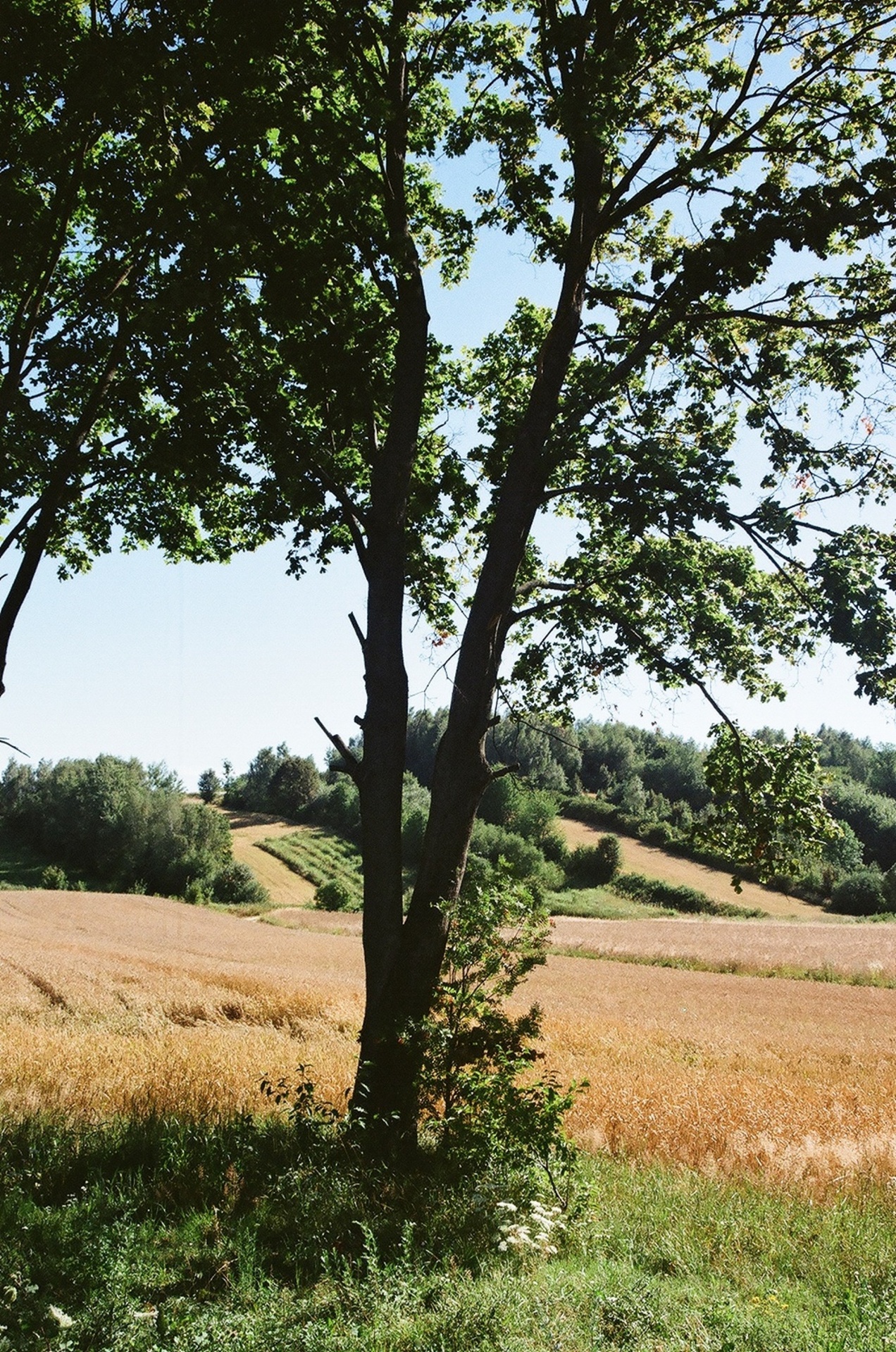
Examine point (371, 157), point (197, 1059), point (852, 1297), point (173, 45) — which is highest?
point (371, 157)

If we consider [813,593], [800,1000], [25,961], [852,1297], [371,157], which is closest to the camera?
[852,1297]

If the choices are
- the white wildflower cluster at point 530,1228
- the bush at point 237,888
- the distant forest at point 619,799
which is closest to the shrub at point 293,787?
the distant forest at point 619,799

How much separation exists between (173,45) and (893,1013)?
91.4 feet

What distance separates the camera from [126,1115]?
7.89 m

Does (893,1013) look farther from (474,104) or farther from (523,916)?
(474,104)

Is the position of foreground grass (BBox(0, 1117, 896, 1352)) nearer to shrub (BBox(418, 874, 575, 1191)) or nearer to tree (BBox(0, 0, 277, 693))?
shrub (BBox(418, 874, 575, 1191))

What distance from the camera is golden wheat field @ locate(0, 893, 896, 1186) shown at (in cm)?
857

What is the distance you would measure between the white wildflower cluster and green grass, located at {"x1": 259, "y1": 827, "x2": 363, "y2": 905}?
68738 millimetres

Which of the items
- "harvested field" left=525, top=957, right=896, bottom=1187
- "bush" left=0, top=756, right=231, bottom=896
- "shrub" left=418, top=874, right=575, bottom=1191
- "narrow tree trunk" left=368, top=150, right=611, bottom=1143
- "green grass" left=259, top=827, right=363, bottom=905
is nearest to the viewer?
"shrub" left=418, top=874, right=575, bottom=1191

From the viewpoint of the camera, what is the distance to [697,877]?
244 feet

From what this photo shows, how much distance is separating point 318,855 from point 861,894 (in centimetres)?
4962

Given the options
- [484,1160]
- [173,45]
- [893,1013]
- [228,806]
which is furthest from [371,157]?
[228,806]

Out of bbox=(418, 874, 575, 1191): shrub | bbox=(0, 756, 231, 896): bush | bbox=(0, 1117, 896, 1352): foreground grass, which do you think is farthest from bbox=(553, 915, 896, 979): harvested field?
bbox=(0, 756, 231, 896): bush

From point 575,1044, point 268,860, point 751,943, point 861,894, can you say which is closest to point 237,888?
point 268,860
